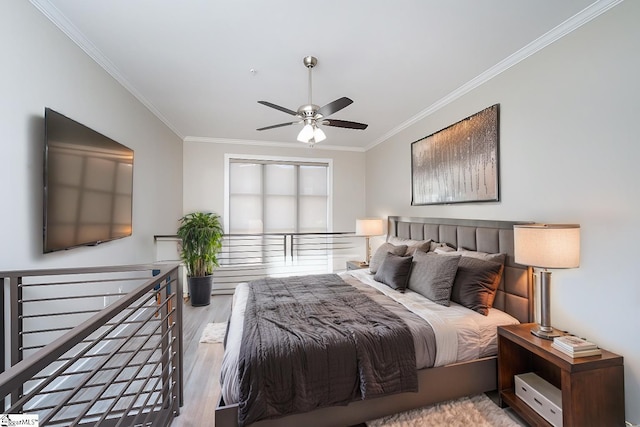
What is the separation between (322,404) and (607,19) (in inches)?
118

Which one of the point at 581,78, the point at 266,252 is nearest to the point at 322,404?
the point at 581,78

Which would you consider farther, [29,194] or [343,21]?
[343,21]

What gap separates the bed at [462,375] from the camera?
1.68 meters

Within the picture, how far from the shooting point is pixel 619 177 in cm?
174

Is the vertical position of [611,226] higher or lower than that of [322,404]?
higher

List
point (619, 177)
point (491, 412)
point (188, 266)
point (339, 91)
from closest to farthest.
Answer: point (619, 177), point (491, 412), point (339, 91), point (188, 266)

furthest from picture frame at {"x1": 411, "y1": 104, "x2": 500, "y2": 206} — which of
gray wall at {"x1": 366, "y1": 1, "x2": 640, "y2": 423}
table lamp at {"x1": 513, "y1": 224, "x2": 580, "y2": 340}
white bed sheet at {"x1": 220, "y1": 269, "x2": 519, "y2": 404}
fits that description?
white bed sheet at {"x1": 220, "y1": 269, "x2": 519, "y2": 404}

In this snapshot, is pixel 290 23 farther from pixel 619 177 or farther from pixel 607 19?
pixel 619 177

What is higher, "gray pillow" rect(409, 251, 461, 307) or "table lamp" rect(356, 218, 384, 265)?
"table lamp" rect(356, 218, 384, 265)

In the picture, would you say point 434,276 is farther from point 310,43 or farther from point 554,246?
point 310,43

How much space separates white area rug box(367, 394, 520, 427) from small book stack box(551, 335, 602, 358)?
589mm

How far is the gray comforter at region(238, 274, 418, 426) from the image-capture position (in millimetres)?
1546

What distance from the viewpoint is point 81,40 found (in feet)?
7.13

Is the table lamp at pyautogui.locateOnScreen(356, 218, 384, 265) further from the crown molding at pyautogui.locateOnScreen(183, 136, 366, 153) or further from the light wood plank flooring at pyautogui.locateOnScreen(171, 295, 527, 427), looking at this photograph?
the light wood plank flooring at pyautogui.locateOnScreen(171, 295, 527, 427)
